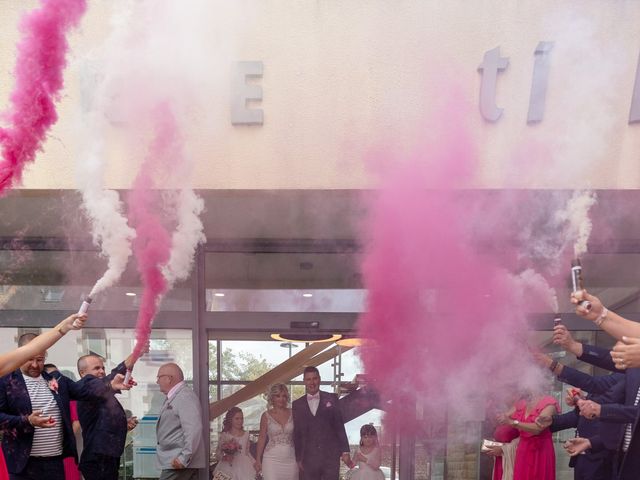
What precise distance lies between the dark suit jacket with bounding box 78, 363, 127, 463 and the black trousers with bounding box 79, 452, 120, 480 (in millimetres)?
17

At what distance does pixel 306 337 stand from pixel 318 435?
32.1 inches

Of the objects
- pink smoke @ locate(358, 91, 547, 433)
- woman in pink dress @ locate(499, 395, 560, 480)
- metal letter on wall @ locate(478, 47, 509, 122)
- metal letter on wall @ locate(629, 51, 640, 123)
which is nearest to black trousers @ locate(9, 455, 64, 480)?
pink smoke @ locate(358, 91, 547, 433)

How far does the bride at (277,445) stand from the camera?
13.6ft

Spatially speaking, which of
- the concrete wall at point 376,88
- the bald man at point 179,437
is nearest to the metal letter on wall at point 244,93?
the concrete wall at point 376,88

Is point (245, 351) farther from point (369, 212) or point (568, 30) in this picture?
point (568, 30)

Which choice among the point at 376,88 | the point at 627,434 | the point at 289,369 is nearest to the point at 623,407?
the point at 627,434

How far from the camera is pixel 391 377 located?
13.7 ft

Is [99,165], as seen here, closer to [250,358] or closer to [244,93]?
[244,93]

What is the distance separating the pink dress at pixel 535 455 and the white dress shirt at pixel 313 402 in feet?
4.75

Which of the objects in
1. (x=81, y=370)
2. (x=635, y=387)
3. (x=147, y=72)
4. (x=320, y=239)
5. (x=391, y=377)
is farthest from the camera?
(x=320, y=239)

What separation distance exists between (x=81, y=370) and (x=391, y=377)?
214 cm

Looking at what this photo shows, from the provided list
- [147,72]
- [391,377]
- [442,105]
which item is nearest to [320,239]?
[391,377]

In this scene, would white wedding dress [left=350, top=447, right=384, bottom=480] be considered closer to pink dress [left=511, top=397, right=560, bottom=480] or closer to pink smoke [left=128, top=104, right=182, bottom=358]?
pink dress [left=511, top=397, right=560, bottom=480]

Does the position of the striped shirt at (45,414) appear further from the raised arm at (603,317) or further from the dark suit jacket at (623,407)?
the dark suit jacket at (623,407)
